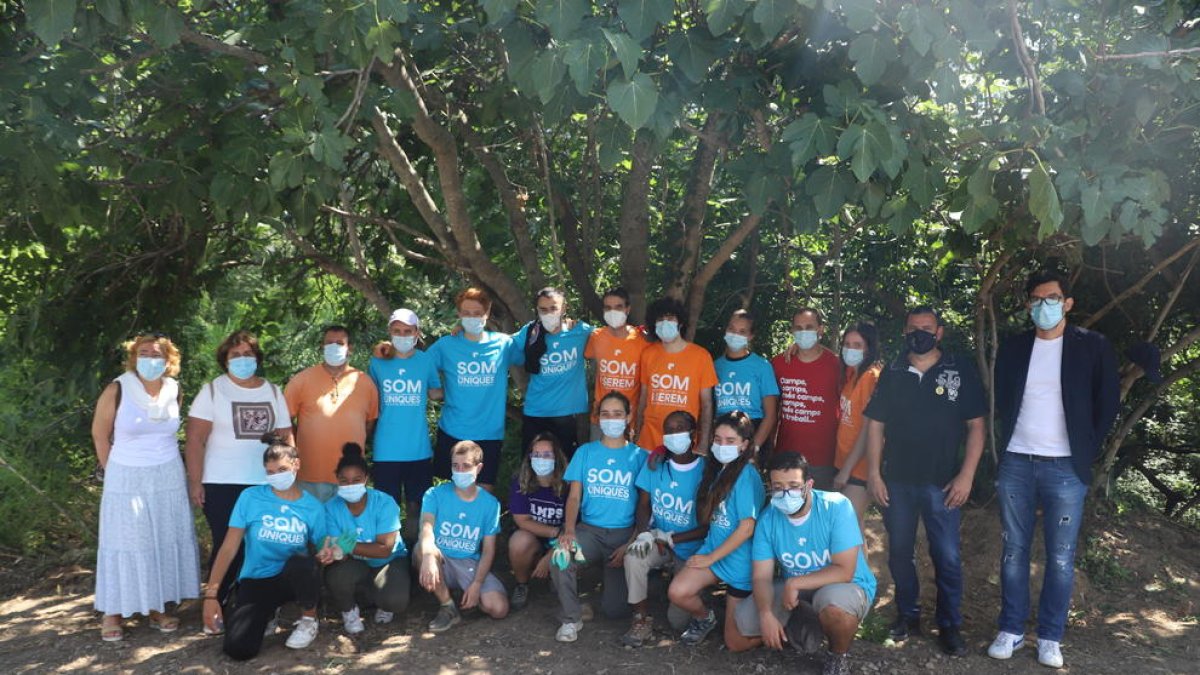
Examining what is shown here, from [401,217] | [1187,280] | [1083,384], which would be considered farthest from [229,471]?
[1187,280]

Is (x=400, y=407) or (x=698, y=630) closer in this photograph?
(x=698, y=630)

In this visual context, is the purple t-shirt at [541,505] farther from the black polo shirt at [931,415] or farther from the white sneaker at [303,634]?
the black polo shirt at [931,415]

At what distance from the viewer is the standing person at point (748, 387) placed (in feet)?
18.0

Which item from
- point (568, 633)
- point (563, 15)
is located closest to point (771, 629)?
point (568, 633)

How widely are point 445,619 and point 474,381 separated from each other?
1221 mm

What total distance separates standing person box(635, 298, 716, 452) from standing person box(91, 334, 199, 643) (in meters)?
2.35

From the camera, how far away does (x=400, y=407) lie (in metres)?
5.58

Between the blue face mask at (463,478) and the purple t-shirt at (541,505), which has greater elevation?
the blue face mask at (463,478)

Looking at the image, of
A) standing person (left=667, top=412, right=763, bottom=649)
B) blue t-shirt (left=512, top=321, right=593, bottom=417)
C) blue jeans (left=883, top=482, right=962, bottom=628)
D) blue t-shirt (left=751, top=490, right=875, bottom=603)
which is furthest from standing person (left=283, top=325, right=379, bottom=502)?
blue jeans (left=883, top=482, right=962, bottom=628)

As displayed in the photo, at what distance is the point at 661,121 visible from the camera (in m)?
4.38

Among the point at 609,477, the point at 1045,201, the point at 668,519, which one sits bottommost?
the point at 668,519

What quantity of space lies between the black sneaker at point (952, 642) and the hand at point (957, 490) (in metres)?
0.59

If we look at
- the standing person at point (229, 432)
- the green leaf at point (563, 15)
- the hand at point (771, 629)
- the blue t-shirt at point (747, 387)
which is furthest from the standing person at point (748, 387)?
Answer: the standing person at point (229, 432)

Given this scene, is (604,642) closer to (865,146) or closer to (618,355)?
(618,355)
